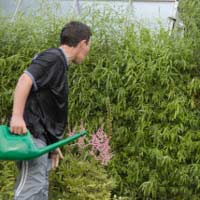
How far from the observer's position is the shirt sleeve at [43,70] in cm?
239

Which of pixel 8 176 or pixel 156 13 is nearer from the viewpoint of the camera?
pixel 8 176

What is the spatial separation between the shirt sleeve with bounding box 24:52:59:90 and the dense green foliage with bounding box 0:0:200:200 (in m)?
1.43

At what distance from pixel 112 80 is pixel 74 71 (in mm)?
345

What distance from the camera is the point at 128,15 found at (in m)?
4.40

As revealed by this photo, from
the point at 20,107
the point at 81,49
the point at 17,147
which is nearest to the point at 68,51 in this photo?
the point at 81,49

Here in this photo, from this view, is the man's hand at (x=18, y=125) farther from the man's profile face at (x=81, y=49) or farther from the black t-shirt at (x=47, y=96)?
the man's profile face at (x=81, y=49)

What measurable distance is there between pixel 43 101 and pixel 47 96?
0.03 meters

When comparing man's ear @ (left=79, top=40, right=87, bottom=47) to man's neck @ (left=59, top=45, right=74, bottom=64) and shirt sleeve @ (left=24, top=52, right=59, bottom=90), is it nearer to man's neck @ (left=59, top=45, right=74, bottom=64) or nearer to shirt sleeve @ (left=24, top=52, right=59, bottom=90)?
man's neck @ (left=59, top=45, right=74, bottom=64)

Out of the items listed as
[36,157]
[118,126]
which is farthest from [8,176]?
[36,157]

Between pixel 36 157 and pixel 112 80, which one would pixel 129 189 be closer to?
pixel 112 80

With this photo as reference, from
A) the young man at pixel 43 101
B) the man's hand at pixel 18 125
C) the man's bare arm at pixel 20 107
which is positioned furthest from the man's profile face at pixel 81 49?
the man's hand at pixel 18 125

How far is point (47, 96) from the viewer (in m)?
2.53

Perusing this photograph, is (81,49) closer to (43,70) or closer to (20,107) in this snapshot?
(43,70)

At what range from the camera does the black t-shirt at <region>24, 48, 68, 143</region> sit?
96.1 inches
